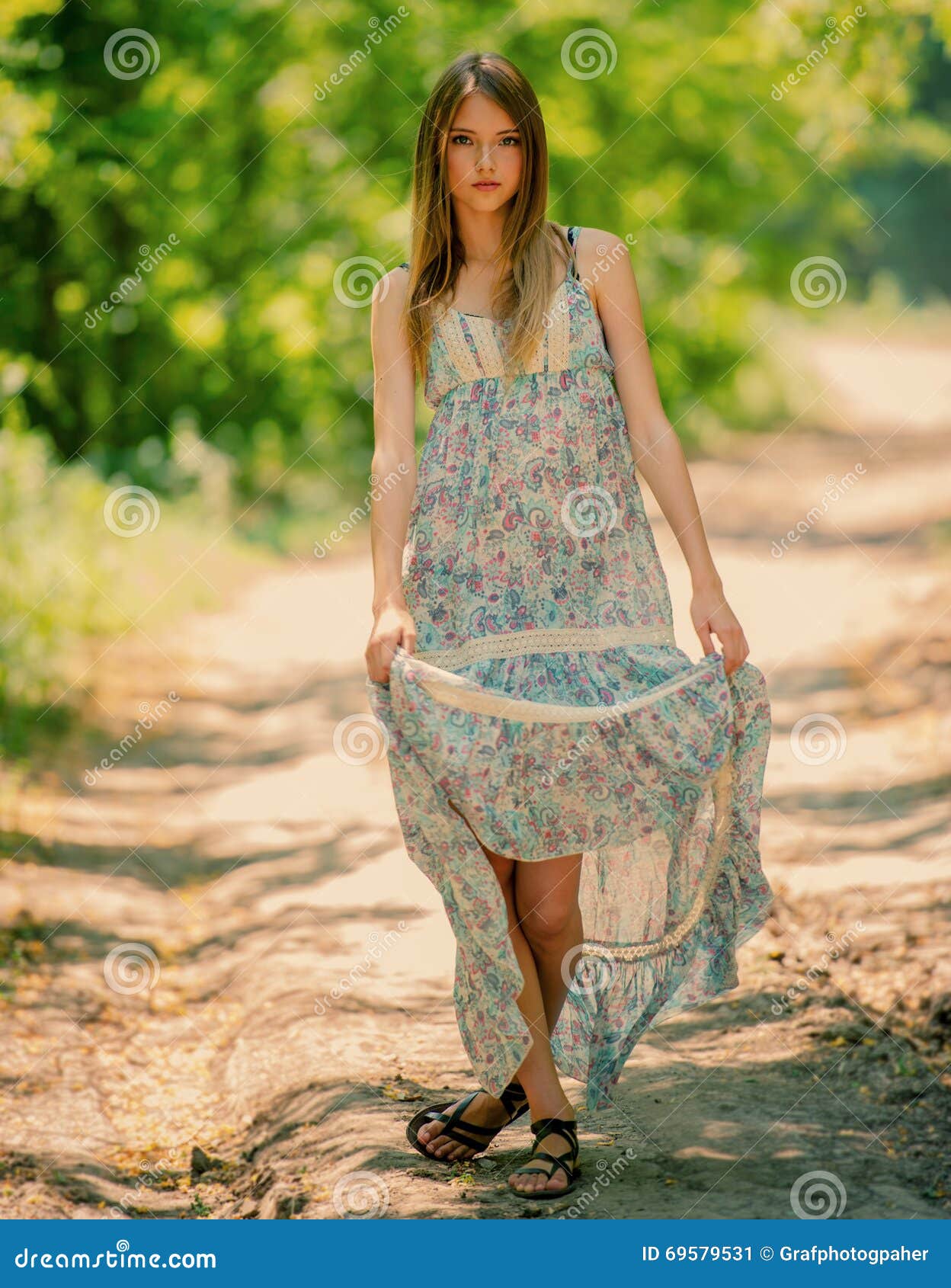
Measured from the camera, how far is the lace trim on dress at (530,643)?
3.15 metres

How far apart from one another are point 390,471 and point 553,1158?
1518mm

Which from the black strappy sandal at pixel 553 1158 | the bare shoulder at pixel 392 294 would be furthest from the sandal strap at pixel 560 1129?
the bare shoulder at pixel 392 294

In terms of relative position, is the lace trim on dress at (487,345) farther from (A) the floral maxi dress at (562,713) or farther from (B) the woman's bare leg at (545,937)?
(B) the woman's bare leg at (545,937)

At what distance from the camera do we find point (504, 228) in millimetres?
3254

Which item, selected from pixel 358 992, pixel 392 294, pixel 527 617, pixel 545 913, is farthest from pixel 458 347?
pixel 358 992

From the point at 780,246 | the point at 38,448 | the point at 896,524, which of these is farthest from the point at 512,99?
the point at 780,246

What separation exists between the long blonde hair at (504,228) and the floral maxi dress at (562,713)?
0.15ft

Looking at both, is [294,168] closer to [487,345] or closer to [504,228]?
[504,228]

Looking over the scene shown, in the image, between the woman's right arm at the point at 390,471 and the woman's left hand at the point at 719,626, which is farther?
the woman's left hand at the point at 719,626

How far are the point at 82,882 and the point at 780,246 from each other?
16.6 metres

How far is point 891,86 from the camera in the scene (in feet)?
27.1

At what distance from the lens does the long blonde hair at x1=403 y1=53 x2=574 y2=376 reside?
3143mm

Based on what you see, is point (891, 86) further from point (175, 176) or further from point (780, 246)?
point (780, 246)

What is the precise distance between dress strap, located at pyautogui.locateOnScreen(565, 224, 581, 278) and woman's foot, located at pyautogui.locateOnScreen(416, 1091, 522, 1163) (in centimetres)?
187
